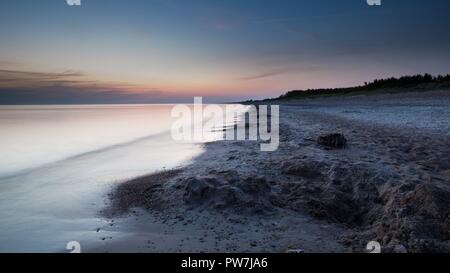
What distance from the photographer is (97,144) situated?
14.5 metres

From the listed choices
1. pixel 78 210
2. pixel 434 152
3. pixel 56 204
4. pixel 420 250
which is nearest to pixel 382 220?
pixel 420 250

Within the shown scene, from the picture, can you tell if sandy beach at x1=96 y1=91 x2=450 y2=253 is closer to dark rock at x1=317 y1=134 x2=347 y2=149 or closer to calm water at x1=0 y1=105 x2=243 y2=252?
calm water at x1=0 y1=105 x2=243 y2=252

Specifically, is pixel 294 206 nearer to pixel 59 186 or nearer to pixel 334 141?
pixel 334 141

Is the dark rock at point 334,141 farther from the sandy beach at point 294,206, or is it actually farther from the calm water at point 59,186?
the calm water at point 59,186

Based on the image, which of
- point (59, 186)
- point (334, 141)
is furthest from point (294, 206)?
point (59, 186)

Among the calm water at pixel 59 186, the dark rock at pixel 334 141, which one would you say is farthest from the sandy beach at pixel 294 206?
the dark rock at pixel 334 141

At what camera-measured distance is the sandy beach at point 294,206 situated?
150 inches

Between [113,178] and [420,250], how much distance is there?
598 cm

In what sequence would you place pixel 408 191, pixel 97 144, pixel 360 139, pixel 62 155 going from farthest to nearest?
pixel 97 144 → pixel 62 155 → pixel 360 139 → pixel 408 191

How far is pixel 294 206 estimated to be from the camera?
15.9 ft

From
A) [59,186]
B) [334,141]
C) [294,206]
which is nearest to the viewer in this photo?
[294,206]

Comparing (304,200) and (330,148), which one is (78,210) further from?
(330,148)

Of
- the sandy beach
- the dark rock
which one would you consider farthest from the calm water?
the dark rock
